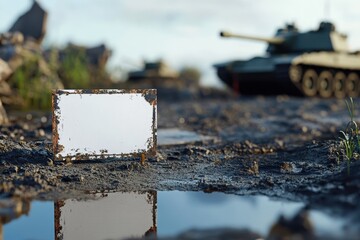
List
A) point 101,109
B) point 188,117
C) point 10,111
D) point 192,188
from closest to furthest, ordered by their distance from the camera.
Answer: point 192,188 → point 101,109 → point 188,117 → point 10,111

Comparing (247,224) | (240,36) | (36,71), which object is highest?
(240,36)

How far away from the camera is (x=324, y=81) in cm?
1486

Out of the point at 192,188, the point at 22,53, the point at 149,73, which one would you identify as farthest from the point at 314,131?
the point at 149,73

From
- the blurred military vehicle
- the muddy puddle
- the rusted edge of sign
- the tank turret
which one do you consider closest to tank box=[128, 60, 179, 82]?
the blurred military vehicle

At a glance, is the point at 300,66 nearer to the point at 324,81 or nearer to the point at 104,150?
the point at 324,81

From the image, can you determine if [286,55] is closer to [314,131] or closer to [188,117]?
[188,117]

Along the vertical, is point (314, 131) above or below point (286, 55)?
below

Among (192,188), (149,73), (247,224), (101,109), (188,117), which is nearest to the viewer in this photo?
(247,224)

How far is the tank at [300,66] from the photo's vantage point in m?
13.5

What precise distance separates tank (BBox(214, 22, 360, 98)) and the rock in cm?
529

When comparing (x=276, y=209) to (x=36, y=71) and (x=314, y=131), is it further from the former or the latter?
(x=36, y=71)

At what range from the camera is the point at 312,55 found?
533 inches

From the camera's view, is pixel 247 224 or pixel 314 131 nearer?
pixel 247 224

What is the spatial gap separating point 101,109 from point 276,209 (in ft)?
5.40
